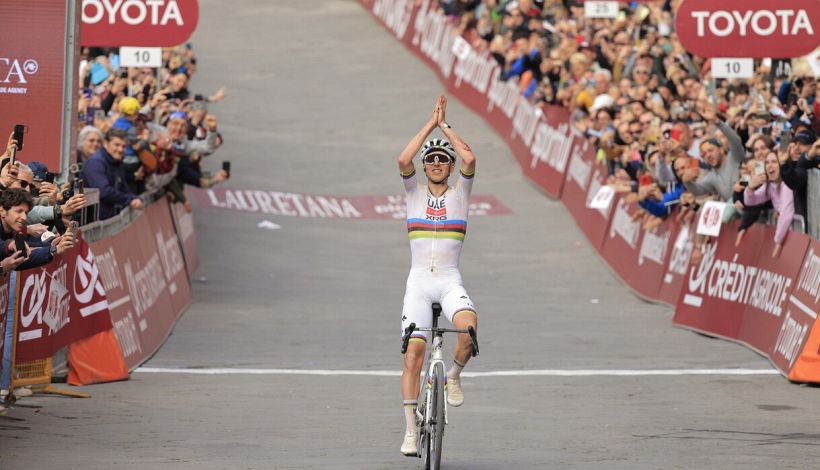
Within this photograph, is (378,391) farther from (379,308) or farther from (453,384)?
(379,308)

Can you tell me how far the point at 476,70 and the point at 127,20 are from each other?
1972 centimetres

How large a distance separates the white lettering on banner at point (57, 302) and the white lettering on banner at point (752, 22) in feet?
28.8

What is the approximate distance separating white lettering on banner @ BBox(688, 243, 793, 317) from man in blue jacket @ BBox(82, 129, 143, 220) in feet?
22.8

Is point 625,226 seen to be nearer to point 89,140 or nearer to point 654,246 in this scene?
point 654,246

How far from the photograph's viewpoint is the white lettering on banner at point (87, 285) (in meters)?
15.1

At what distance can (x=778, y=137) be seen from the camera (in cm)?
1823

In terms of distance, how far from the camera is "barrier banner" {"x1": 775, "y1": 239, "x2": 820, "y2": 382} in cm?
1535

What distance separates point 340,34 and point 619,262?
24049 mm

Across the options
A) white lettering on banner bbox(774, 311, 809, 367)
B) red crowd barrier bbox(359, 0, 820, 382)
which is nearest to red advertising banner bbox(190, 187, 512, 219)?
red crowd barrier bbox(359, 0, 820, 382)

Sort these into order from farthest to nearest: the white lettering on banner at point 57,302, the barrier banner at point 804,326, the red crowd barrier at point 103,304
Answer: the barrier banner at point 804,326 < the white lettering on banner at point 57,302 < the red crowd barrier at point 103,304

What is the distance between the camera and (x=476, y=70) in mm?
38219

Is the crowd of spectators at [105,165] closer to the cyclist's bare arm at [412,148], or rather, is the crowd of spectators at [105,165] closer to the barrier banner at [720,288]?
the cyclist's bare arm at [412,148]

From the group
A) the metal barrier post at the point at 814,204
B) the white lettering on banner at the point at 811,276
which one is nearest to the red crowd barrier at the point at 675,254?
the white lettering on banner at the point at 811,276

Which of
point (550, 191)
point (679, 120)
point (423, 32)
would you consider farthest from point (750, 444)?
point (423, 32)
